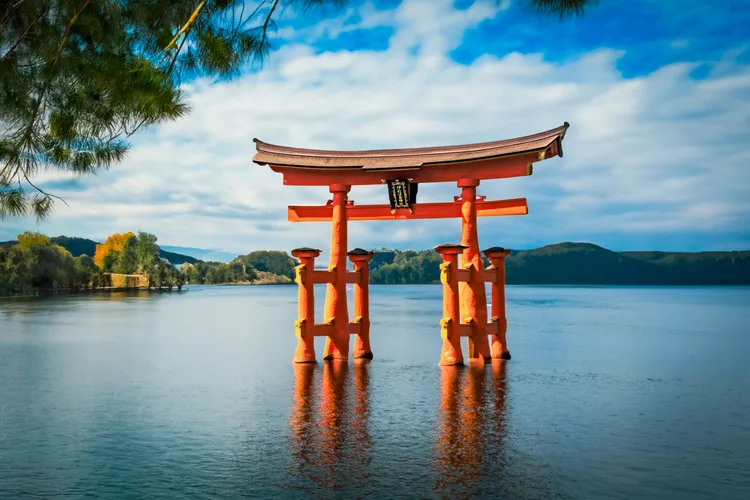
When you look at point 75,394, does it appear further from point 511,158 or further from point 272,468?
point 511,158

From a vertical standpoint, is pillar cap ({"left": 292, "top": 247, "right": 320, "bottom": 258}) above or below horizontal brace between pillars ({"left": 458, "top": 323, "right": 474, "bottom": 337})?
above

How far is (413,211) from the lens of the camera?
13031 millimetres

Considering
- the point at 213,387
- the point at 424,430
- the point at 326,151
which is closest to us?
the point at 424,430

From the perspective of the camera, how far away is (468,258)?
1232 cm

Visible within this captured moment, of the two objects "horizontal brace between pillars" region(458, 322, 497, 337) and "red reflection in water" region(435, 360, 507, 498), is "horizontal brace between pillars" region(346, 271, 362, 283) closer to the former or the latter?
"horizontal brace between pillars" region(458, 322, 497, 337)

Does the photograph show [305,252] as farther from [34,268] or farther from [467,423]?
[34,268]

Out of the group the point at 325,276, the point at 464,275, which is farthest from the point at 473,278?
the point at 325,276

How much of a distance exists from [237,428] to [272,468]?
1.97 m

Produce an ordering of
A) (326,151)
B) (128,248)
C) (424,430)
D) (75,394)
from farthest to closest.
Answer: (128,248) < (326,151) < (75,394) < (424,430)

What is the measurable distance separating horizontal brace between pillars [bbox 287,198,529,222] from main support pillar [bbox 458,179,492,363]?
0.28 m

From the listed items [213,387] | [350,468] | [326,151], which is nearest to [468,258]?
[326,151]

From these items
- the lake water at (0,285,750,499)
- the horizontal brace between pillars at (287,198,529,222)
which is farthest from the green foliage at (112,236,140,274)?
the horizontal brace between pillars at (287,198,529,222)

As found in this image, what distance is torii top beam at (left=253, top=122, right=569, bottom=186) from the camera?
1170cm

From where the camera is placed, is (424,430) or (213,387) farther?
(213,387)
